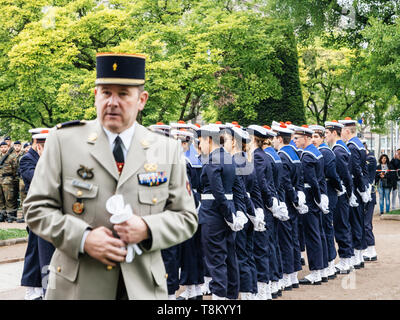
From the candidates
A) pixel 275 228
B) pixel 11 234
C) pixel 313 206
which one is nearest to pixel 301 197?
pixel 313 206

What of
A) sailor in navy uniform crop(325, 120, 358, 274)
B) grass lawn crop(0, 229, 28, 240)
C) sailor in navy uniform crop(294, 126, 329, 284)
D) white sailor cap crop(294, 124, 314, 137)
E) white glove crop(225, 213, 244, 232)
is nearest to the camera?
white glove crop(225, 213, 244, 232)

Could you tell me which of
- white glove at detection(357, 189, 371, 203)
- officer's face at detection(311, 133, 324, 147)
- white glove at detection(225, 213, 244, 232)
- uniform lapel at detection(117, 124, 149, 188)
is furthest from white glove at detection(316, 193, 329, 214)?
uniform lapel at detection(117, 124, 149, 188)

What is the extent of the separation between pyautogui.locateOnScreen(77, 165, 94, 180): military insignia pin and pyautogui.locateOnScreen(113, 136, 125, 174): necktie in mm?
160

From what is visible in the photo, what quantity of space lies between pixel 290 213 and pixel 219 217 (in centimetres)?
231

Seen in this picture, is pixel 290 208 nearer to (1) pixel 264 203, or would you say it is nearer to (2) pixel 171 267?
(1) pixel 264 203

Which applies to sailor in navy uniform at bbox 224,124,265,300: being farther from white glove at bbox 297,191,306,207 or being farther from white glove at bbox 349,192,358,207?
white glove at bbox 349,192,358,207

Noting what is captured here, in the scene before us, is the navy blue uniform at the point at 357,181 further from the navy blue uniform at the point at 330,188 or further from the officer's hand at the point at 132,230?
the officer's hand at the point at 132,230

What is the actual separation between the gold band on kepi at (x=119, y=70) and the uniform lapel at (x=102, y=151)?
0.29 meters

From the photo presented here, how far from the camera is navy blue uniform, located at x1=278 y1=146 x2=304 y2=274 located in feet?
28.8

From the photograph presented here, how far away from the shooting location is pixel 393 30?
16141 mm

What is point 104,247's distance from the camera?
9.05ft

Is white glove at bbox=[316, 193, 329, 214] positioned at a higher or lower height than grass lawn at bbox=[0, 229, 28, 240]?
higher

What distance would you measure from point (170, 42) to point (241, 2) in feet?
17.4
